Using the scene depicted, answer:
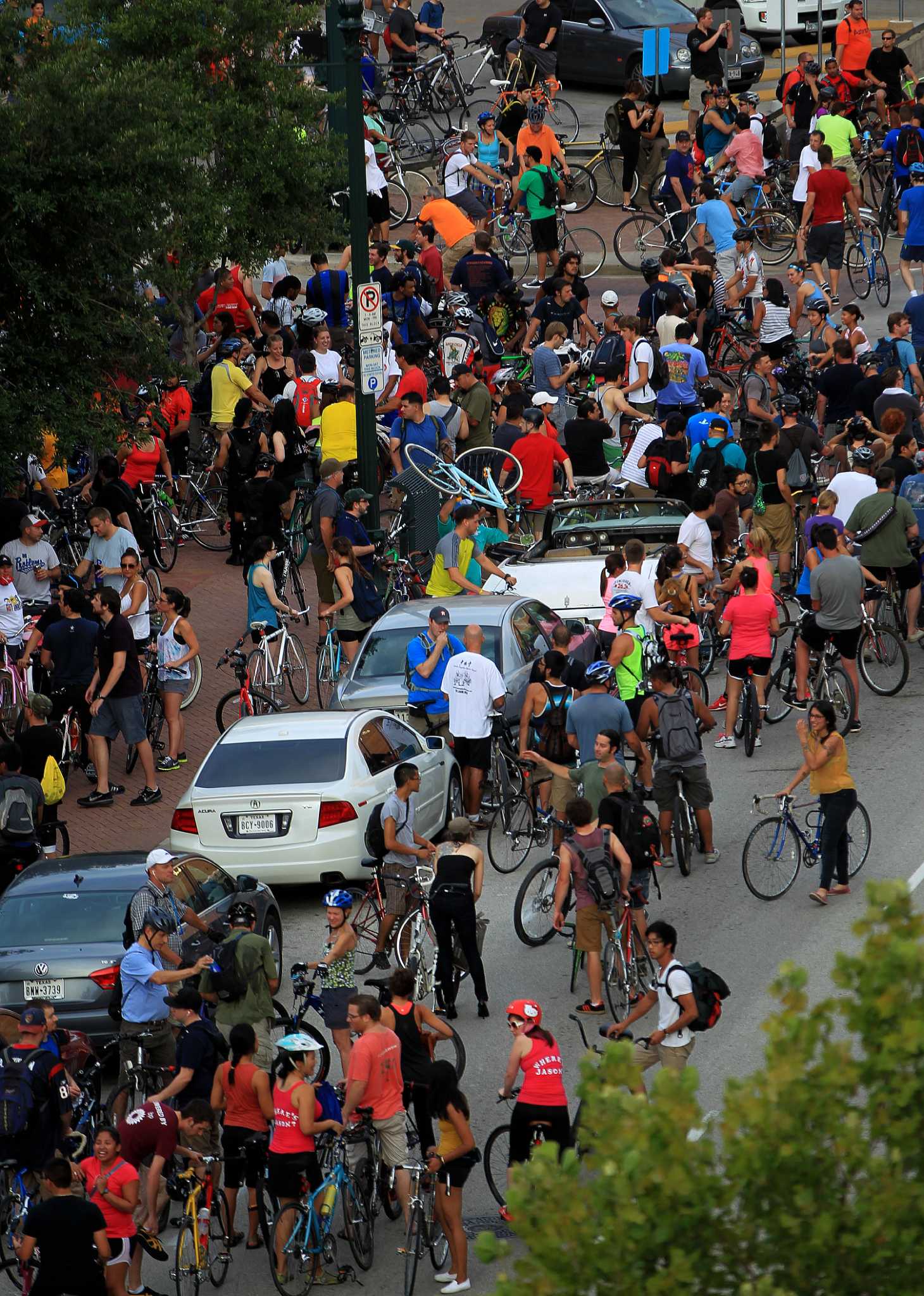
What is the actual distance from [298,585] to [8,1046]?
9.27 metres

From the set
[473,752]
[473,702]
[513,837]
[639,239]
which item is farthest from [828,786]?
[639,239]

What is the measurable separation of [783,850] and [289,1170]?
550 centimetres

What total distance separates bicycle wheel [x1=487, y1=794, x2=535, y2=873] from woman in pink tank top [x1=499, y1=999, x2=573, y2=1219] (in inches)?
208

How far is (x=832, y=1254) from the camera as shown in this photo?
591 cm

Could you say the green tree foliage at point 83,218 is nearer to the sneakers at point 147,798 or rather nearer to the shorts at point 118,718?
the shorts at point 118,718

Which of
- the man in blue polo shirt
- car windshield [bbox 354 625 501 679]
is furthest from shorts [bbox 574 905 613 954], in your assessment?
car windshield [bbox 354 625 501 679]

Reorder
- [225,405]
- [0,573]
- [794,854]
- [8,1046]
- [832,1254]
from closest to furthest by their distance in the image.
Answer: [832,1254] → [8,1046] → [794,854] → [0,573] → [225,405]

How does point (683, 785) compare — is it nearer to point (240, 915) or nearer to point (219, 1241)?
point (240, 915)

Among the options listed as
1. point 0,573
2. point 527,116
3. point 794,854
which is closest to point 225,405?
point 0,573

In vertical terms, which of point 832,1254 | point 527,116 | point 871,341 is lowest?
point 871,341

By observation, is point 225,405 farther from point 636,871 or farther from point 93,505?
point 636,871

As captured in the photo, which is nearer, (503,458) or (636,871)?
(636,871)

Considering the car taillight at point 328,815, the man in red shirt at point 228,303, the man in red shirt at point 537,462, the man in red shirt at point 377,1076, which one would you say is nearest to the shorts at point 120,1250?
the man in red shirt at point 377,1076

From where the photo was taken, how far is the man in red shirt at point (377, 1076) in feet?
36.3
